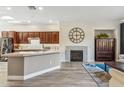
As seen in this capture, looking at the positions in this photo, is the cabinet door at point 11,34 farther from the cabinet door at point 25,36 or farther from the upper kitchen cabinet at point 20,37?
the cabinet door at point 25,36

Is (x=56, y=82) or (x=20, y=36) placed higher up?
(x=20, y=36)

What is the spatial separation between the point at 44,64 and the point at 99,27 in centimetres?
647

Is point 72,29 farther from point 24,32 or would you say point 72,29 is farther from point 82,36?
point 24,32

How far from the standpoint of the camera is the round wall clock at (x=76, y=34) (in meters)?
13.7

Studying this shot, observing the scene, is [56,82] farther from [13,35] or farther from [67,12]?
[13,35]

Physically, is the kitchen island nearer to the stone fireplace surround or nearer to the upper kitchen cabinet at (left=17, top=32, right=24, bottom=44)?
the stone fireplace surround

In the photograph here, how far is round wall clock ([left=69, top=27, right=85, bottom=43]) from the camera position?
1367 centimetres

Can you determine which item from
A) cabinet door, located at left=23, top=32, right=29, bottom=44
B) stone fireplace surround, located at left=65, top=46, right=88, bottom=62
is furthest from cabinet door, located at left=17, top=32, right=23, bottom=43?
stone fireplace surround, located at left=65, top=46, right=88, bottom=62

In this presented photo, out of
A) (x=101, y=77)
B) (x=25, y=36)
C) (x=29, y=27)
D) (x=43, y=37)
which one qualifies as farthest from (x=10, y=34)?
(x=101, y=77)

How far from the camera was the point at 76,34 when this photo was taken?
44.8 ft

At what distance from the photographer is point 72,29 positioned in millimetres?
13727

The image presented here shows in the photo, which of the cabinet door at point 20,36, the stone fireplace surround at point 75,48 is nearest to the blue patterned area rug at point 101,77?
the stone fireplace surround at point 75,48
